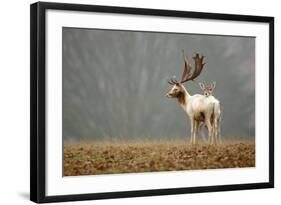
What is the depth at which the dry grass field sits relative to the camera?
5445mm

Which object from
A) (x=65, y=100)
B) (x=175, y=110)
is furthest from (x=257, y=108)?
(x=65, y=100)

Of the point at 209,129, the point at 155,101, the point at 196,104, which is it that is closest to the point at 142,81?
the point at 155,101

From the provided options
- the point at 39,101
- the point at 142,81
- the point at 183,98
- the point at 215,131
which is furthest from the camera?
the point at 215,131

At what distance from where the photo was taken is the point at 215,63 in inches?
236

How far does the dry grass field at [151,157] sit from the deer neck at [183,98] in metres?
0.30

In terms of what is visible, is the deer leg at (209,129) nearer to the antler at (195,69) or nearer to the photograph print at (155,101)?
the photograph print at (155,101)

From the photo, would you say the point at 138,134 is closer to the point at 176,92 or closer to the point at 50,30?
the point at 176,92

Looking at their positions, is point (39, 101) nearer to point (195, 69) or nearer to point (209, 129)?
point (195, 69)

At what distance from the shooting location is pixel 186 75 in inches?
231

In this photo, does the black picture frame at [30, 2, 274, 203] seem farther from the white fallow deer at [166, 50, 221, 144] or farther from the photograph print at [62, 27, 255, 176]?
the white fallow deer at [166, 50, 221, 144]

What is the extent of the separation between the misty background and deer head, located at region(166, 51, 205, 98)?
4 centimetres

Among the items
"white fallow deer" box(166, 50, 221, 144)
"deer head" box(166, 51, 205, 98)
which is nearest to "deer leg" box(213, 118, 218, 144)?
"white fallow deer" box(166, 50, 221, 144)

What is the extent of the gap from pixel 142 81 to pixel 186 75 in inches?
15.8

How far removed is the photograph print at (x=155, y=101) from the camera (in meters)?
5.45
